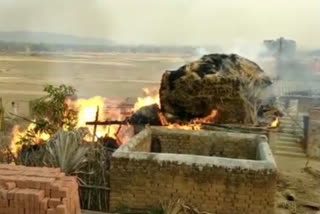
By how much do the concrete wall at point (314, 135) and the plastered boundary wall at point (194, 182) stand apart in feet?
20.7

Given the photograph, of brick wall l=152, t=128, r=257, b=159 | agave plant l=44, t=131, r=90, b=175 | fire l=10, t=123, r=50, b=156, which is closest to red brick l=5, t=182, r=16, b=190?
agave plant l=44, t=131, r=90, b=175

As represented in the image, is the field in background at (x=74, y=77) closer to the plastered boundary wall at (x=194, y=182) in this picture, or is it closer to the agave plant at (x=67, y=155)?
the agave plant at (x=67, y=155)

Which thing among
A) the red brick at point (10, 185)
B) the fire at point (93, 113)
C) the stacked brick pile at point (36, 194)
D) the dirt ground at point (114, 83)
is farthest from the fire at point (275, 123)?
the red brick at point (10, 185)

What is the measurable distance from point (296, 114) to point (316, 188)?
7.16 metres

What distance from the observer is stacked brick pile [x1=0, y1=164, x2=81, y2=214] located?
500 centimetres

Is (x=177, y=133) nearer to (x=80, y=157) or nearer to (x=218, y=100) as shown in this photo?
(x=80, y=157)

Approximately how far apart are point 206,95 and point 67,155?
5.39 m

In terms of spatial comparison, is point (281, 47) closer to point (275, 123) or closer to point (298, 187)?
point (275, 123)

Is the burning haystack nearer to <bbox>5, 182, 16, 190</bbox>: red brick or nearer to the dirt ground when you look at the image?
the dirt ground

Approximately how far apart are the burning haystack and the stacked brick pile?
6.96 metres

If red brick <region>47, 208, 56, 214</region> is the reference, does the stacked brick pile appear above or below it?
above

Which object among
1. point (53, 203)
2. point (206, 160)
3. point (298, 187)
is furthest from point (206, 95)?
point (53, 203)

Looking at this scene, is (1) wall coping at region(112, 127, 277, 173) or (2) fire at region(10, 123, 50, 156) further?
(2) fire at region(10, 123, 50, 156)

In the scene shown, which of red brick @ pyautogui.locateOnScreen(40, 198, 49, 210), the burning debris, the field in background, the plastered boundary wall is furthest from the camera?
the field in background
